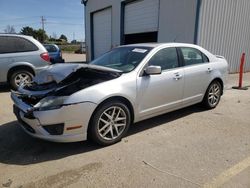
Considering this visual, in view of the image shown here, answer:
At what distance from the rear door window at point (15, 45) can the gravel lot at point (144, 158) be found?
354cm

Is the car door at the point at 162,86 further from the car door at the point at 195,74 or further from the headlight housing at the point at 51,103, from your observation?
the headlight housing at the point at 51,103

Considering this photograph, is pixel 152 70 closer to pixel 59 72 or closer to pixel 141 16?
pixel 59 72

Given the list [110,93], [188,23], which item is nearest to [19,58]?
[110,93]

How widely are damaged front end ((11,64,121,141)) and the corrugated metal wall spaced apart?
23.3 ft

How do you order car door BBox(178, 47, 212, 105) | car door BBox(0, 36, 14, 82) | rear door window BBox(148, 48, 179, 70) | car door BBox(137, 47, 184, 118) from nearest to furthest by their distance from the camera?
car door BBox(137, 47, 184, 118) → rear door window BBox(148, 48, 179, 70) → car door BBox(178, 47, 212, 105) → car door BBox(0, 36, 14, 82)

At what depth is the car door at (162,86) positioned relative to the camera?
384 centimetres

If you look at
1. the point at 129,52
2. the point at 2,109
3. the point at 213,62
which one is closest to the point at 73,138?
the point at 129,52

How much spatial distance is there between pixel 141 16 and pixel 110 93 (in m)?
9.74

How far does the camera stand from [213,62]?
5.19 m

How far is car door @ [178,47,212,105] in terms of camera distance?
15.0 ft

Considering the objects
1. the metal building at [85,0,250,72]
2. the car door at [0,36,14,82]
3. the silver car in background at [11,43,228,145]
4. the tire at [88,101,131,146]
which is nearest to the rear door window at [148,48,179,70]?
the silver car in background at [11,43,228,145]

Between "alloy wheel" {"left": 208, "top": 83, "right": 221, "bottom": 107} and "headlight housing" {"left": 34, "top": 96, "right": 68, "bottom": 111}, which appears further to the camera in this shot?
"alloy wheel" {"left": 208, "top": 83, "right": 221, "bottom": 107}

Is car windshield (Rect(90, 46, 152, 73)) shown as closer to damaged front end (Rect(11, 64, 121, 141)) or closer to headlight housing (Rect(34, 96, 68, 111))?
damaged front end (Rect(11, 64, 121, 141))

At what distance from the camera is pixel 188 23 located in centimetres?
952
